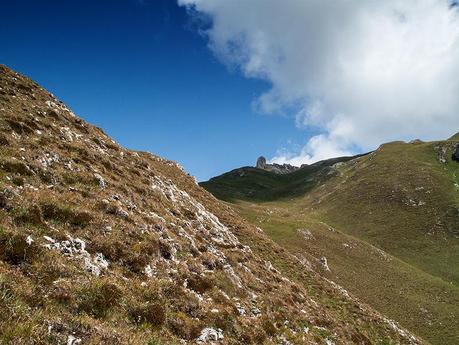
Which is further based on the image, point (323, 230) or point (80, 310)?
point (323, 230)

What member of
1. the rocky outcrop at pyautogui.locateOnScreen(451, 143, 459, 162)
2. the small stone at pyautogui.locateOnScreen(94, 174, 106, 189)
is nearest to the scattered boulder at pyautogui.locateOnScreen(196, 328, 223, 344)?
the small stone at pyautogui.locateOnScreen(94, 174, 106, 189)

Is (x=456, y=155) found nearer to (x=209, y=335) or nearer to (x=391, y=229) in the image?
(x=391, y=229)

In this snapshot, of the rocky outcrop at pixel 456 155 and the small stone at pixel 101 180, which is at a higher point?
the rocky outcrop at pixel 456 155

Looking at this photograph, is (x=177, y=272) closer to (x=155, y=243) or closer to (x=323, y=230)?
(x=155, y=243)

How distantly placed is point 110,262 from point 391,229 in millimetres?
110962

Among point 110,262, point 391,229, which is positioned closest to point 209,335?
point 110,262

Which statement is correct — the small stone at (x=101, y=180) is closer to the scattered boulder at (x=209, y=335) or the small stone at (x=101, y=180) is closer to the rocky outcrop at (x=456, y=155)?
the scattered boulder at (x=209, y=335)

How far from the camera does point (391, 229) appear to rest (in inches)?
4427

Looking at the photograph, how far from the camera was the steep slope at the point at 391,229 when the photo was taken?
206 ft

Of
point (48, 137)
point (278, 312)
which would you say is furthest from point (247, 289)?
point (48, 137)

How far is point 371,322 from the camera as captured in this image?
37.9 m

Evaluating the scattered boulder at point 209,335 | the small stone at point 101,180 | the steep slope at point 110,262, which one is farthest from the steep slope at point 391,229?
the scattered boulder at point 209,335

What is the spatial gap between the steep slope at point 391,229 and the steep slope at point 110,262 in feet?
95.8

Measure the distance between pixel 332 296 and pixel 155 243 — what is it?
2690 centimetres
